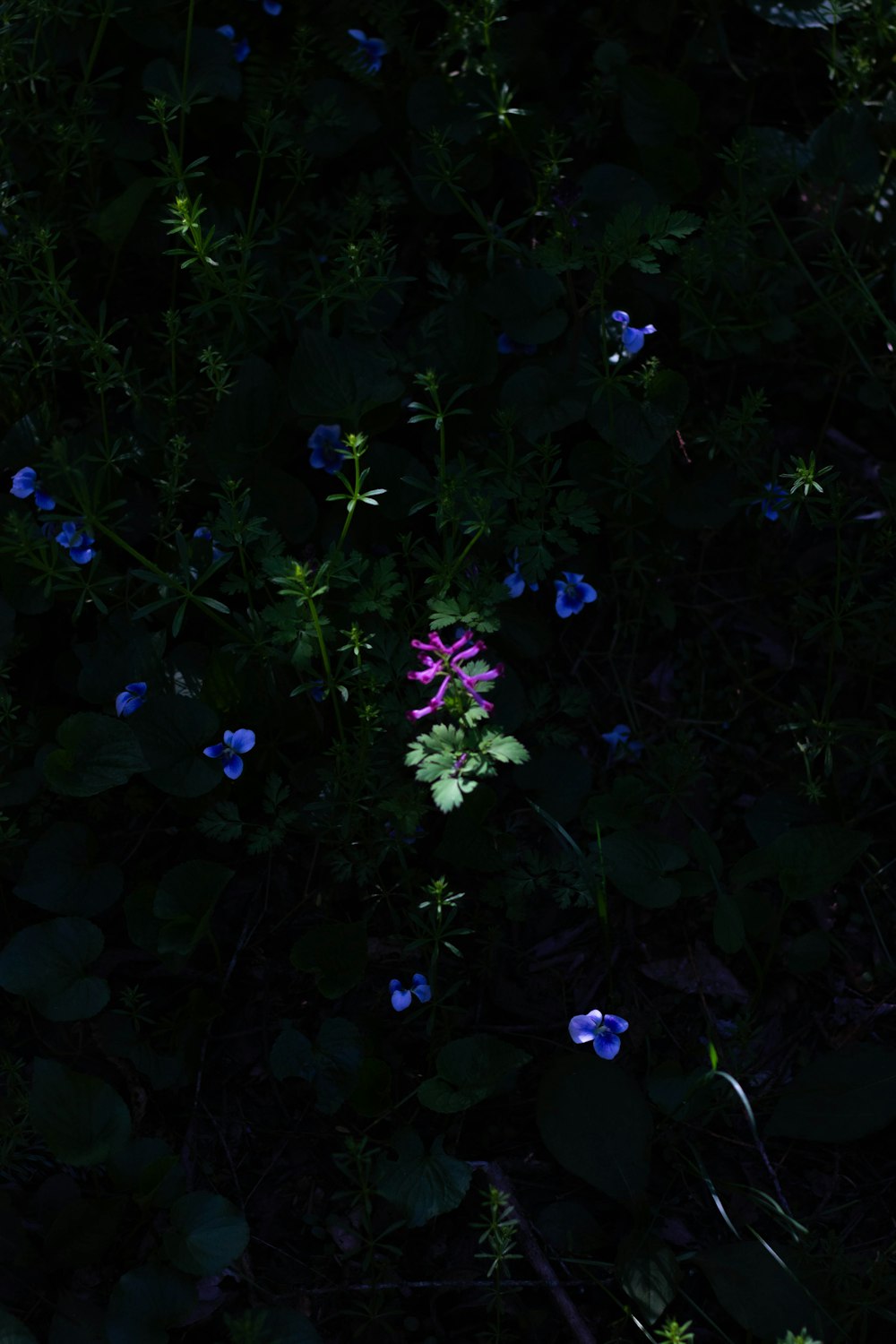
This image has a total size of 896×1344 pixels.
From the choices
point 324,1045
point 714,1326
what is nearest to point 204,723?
point 324,1045

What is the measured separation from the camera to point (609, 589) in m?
2.88

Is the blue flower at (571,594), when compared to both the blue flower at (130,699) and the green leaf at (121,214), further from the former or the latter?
the green leaf at (121,214)

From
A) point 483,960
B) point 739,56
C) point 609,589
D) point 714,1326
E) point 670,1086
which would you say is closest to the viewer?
point 714,1326

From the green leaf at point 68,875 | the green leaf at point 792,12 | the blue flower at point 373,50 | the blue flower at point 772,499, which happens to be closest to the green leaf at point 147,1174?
the green leaf at point 68,875

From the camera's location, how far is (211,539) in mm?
2549

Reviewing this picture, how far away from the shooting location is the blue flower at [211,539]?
237 centimetres

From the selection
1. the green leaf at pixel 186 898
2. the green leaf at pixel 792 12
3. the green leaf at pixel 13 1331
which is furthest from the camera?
the green leaf at pixel 792 12

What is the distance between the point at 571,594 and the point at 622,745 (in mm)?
382

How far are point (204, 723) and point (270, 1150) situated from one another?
2.90ft

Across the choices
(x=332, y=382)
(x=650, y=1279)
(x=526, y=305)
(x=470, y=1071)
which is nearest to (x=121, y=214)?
(x=332, y=382)

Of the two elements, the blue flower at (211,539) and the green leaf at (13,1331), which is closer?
the green leaf at (13,1331)

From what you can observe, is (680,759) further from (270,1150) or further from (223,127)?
(223,127)

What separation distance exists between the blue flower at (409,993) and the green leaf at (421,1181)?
25cm

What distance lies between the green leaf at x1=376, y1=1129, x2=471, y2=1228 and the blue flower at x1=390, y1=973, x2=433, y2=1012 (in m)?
0.25
